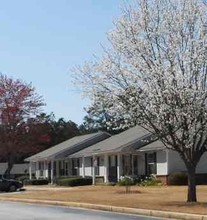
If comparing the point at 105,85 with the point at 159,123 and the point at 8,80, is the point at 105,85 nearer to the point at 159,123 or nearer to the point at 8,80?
the point at 159,123

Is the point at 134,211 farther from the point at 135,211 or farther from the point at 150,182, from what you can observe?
the point at 150,182

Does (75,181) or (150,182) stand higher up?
(150,182)

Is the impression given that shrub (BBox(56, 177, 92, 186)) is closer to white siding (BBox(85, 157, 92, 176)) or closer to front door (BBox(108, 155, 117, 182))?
front door (BBox(108, 155, 117, 182))

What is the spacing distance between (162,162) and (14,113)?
2793 centimetres

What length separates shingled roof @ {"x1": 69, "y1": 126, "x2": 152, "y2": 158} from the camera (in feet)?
170

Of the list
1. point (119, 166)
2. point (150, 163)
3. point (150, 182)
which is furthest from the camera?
point (119, 166)

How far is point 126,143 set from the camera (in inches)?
2071

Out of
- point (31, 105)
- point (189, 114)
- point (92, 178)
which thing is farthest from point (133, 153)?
point (189, 114)

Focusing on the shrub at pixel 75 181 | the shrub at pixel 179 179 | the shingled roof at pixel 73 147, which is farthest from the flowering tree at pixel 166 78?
the shingled roof at pixel 73 147

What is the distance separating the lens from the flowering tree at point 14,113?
71.2 metres

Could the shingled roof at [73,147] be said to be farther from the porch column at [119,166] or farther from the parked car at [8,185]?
the parked car at [8,185]

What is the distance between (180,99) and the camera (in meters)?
24.5

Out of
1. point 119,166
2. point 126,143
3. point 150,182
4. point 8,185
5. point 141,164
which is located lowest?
point 8,185

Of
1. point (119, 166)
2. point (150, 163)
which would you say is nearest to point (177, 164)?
point (150, 163)
